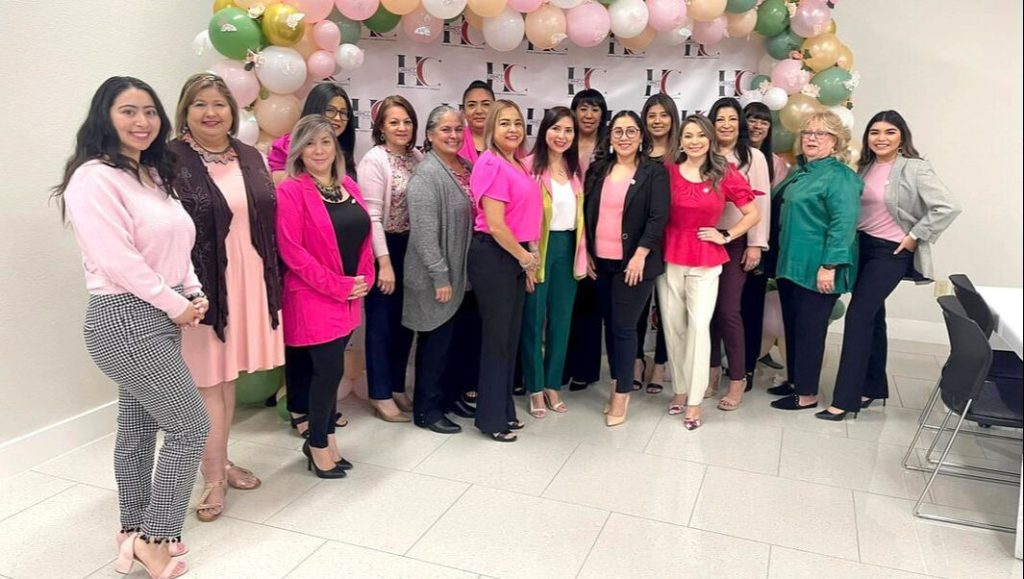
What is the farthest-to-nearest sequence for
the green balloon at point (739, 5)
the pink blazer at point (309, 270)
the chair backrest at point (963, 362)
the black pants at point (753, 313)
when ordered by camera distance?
the black pants at point (753, 313) → the green balloon at point (739, 5) → the pink blazer at point (309, 270) → the chair backrest at point (963, 362)

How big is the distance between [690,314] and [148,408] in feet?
8.02

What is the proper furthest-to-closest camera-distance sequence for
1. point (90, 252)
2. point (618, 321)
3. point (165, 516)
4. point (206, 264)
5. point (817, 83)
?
point (817, 83), point (618, 321), point (206, 264), point (165, 516), point (90, 252)

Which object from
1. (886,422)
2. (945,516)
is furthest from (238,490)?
(886,422)

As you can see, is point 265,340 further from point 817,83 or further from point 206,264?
point 817,83

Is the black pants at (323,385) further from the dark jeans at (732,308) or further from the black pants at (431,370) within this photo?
the dark jeans at (732,308)

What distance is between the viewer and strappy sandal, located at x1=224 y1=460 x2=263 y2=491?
2.87 m

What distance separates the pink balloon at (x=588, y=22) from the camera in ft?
11.9

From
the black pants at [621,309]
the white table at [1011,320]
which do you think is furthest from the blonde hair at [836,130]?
the black pants at [621,309]

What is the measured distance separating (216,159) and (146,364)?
2.65 feet

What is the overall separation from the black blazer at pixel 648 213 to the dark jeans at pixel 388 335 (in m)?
1.04

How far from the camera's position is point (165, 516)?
2.23 metres

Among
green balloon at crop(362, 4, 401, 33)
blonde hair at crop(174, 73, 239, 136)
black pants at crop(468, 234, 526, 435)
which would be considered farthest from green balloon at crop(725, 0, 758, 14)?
blonde hair at crop(174, 73, 239, 136)

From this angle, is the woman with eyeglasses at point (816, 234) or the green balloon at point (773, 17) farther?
the green balloon at point (773, 17)

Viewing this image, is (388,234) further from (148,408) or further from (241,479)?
(148,408)
